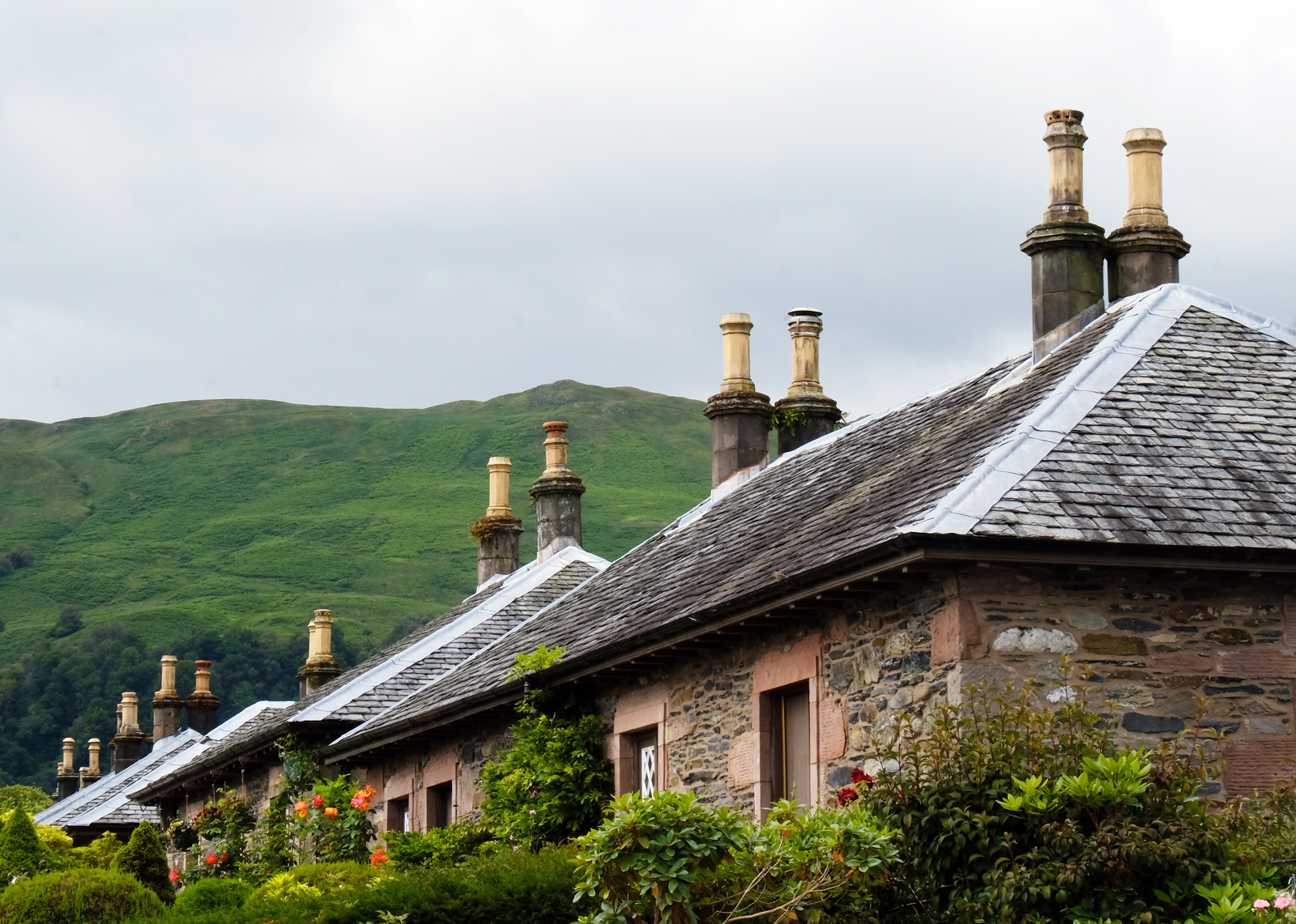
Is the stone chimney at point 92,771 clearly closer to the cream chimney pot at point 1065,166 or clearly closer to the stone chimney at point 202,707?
the stone chimney at point 202,707

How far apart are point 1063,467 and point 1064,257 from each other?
15.3 ft

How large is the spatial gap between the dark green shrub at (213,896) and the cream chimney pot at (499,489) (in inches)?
468

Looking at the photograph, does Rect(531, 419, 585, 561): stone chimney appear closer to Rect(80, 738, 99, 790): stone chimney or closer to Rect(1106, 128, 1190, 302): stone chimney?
Rect(1106, 128, 1190, 302): stone chimney

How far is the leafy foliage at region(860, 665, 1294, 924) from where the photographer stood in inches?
380

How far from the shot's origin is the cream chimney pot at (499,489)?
30.6 meters

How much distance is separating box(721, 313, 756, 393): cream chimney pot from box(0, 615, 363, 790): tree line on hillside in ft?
202

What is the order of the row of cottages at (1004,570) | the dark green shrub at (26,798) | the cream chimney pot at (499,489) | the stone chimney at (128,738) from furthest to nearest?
the dark green shrub at (26,798) → the stone chimney at (128,738) → the cream chimney pot at (499,489) → the row of cottages at (1004,570)

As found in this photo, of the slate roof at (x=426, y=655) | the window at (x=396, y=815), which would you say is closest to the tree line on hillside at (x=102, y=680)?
the slate roof at (x=426, y=655)

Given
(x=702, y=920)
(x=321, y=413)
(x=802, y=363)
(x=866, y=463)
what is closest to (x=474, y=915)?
(x=702, y=920)

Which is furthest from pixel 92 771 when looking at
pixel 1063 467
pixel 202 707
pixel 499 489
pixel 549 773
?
pixel 1063 467

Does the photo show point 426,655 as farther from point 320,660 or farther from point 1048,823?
point 1048,823

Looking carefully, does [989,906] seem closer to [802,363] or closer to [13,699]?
[802,363]

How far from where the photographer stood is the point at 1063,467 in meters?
12.4

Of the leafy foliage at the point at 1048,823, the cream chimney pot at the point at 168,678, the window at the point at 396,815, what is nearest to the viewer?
the leafy foliage at the point at 1048,823
